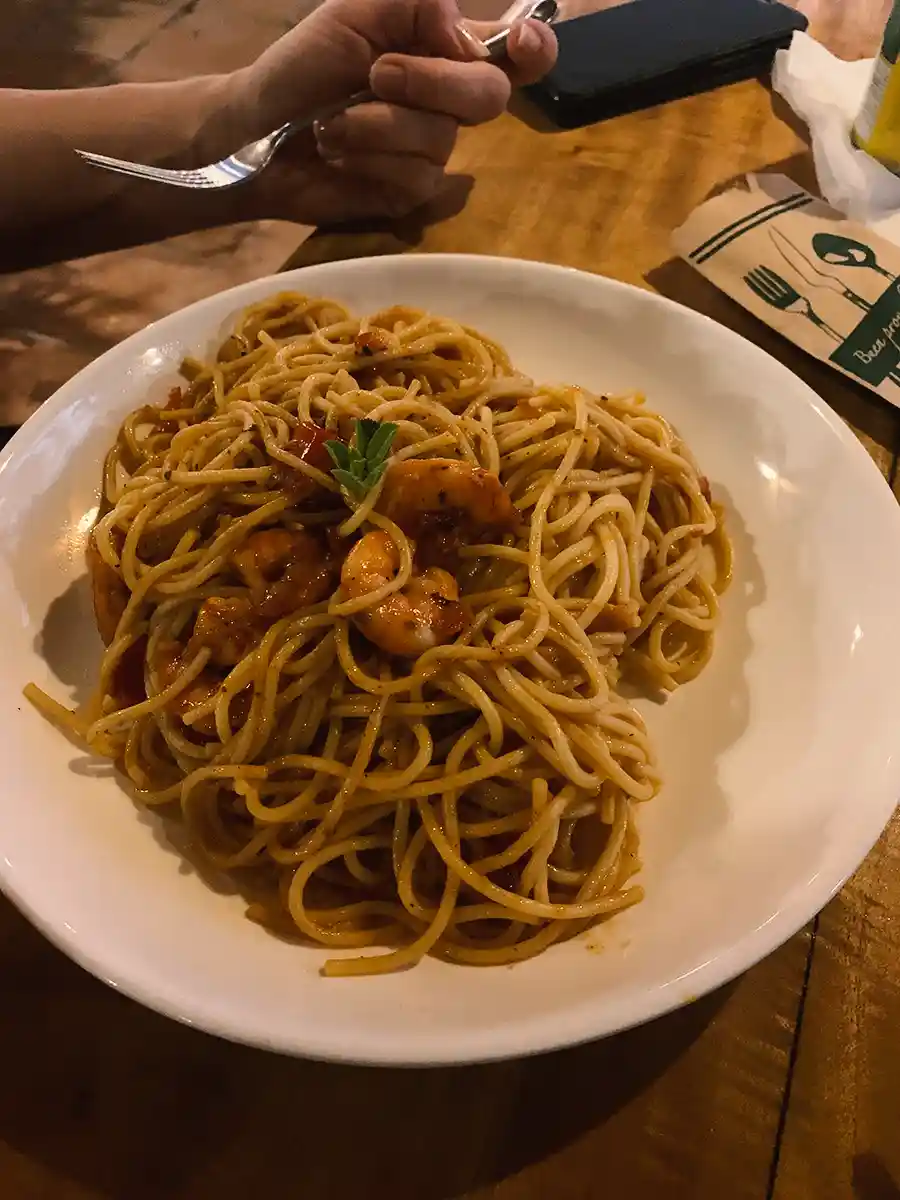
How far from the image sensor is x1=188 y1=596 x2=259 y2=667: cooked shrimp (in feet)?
4.97

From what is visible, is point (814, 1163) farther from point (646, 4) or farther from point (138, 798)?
point (646, 4)

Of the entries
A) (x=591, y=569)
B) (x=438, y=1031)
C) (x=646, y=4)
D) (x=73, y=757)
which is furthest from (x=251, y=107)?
(x=438, y=1031)

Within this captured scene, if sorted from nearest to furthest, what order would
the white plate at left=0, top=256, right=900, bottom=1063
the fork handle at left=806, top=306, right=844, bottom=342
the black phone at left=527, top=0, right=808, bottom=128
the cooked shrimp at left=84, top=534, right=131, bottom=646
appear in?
the white plate at left=0, top=256, right=900, bottom=1063, the cooked shrimp at left=84, top=534, right=131, bottom=646, the fork handle at left=806, top=306, right=844, bottom=342, the black phone at left=527, top=0, right=808, bottom=128

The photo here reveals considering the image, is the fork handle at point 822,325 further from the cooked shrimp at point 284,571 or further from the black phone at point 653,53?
the cooked shrimp at point 284,571

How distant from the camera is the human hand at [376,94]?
239 centimetres

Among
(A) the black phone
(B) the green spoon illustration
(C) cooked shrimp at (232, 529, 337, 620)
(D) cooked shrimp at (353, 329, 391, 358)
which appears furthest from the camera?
(A) the black phone

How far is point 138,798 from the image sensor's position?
149 centimetres

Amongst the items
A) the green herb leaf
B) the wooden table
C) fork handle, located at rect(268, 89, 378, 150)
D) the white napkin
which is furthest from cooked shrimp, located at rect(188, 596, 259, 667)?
the white napkin

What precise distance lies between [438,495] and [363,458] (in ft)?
0.45

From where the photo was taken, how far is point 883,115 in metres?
2.58

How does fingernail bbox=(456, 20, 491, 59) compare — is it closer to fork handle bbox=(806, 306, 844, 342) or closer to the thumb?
the thumb

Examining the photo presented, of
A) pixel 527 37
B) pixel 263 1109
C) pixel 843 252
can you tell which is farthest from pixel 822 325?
pixel 263 1109

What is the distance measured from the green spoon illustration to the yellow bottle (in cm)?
48

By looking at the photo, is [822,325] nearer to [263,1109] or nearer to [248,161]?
[248,161]
